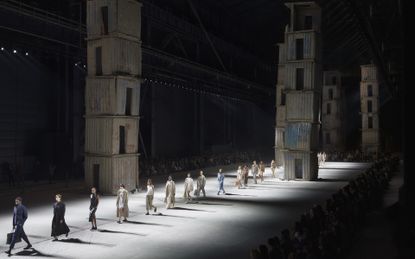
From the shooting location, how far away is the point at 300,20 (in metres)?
35.1

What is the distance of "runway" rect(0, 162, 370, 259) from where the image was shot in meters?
13.7

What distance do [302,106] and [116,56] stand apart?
14.9m

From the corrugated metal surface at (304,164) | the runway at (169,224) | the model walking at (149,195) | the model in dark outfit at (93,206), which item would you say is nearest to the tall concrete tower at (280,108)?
the corrugated metal surface at (304,164)

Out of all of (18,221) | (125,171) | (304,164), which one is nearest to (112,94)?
(125,171)

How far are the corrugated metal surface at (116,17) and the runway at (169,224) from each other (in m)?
9.37

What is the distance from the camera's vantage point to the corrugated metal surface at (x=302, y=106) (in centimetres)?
3353

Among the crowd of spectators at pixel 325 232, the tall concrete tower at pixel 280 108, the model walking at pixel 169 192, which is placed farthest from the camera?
the tall concrete tower at pixel 280 108

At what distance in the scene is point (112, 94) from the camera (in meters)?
25.5

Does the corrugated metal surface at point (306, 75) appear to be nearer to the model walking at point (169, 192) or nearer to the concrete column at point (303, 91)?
the concrete column at point (303, 91)

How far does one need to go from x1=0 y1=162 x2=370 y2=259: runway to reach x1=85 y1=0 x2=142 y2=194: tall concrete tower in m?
1.68

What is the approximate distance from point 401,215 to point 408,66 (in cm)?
549

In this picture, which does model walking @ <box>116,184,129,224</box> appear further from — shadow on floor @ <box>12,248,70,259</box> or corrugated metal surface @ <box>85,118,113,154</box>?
corrugated metal surface @ <box>85,118,113,154</box>

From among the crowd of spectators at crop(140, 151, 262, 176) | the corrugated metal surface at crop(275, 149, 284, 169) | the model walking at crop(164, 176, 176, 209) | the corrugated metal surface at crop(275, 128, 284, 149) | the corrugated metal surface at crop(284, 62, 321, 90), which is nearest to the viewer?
the model walking at crop(164, 176, 176, 209)

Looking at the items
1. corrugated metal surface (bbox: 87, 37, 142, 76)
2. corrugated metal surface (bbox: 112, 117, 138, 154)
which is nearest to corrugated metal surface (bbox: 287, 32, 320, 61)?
corrugated metal surface (bbox: 87, 37, 142, 76)
